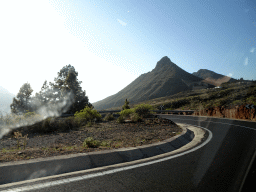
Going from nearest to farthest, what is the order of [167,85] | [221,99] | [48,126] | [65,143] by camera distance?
[65,143] → [48,126] → [221,99] → [167,85]

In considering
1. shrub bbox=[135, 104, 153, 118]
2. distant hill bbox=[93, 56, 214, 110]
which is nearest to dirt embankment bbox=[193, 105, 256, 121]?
shrub bbox=[135, 104, 153, 118]

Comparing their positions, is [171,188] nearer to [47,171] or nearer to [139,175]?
[139,175]

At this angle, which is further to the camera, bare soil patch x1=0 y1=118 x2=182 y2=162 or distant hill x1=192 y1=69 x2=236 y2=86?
distant hill x1=192 y1=69 x2=236 y2=86

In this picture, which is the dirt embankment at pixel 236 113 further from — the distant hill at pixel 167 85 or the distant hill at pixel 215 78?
the distant hill at pixel 167 85

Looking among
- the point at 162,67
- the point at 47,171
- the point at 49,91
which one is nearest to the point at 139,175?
the point at 47,171

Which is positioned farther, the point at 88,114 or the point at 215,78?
the point at 215,78

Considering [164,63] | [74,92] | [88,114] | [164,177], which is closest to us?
[164,177]

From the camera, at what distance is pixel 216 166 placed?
3.98 metres

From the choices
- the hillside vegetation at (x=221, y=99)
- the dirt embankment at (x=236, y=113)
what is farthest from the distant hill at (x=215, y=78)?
the dirt embankment at (x=236, y=113)

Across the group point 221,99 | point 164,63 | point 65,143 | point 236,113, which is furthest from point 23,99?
point 164,63

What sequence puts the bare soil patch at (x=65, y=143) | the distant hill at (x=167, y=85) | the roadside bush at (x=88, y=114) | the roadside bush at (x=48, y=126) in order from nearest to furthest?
the bare soil patch at (x=65, y=143) → the roadside bush at (x=48, y=126) → the roadside bush at (x=88, y=114) → the distant hill at (x=167, y=85)

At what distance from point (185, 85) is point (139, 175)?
10529cm

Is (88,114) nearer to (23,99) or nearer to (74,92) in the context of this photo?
(74,92)

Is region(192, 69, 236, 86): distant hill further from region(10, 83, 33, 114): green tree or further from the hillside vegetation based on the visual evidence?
region(10, 83, 33, 114): green tree
